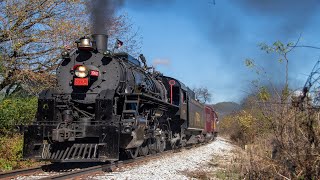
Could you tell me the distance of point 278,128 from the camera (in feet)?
21.7

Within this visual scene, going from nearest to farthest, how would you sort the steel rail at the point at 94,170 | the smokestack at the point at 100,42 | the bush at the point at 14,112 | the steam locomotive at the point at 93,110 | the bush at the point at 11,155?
1. the steel rail at the point at 94,170
2. the steam locomotive at the point at 93,110
3. the bush at the point at 11,155
4. the smokestack at the point at 100,42
5. the bush at the point at 14,112

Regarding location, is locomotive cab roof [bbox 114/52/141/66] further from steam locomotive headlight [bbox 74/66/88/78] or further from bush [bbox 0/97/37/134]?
bush [bbox 0/97/37/134]

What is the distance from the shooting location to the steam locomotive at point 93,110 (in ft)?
33.4

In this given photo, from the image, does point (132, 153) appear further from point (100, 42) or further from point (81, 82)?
point (100, 42)

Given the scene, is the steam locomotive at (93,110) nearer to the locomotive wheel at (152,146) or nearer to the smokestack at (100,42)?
the smokestack at (100,42)

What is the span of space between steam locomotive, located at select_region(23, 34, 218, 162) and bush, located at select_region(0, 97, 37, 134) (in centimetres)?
319

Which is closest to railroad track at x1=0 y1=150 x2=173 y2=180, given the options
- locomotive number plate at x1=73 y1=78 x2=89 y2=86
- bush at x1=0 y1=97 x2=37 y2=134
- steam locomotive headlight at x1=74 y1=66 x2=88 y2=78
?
locomotive number plate at x1=73 y1=78 x2=89 y2=86

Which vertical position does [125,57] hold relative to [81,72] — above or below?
above

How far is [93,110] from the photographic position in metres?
11.7

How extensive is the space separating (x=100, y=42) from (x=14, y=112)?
5.17m

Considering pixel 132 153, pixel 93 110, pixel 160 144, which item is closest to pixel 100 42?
pixel 93 110

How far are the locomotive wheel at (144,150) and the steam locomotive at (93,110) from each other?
1.8 inches

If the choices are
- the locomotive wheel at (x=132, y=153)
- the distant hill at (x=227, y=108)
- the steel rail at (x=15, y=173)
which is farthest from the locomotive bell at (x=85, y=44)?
the distant hill at (x=227, y=108)

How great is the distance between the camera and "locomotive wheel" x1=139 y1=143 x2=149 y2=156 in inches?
535
